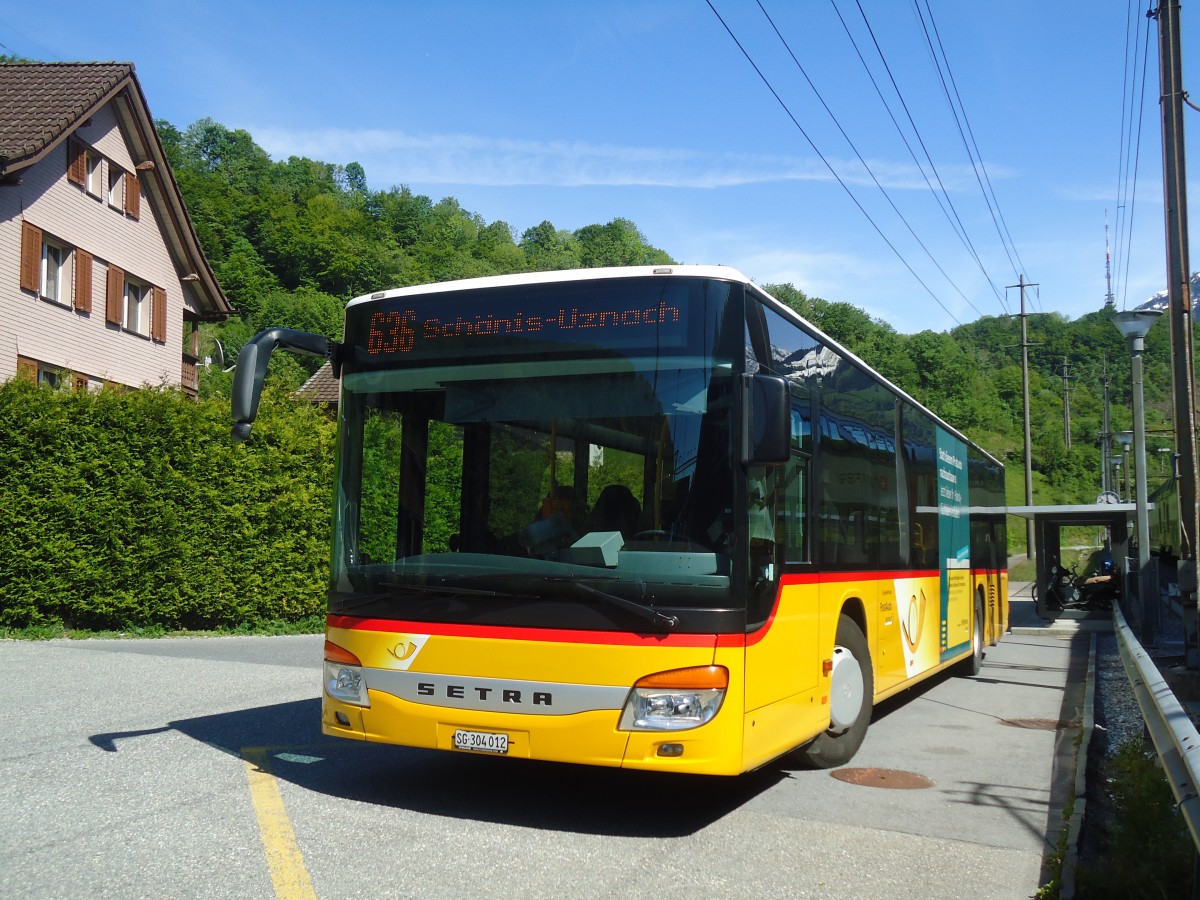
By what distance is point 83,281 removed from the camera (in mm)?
27156

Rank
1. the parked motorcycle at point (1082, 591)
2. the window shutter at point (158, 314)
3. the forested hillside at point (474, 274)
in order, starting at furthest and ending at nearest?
the forested hillside at point (474, 274) < the window shutter at point (158, 314) < the parked motorcycle at point (1082, 591)

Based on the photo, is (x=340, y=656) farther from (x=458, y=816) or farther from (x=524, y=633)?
(x=524, y=633)

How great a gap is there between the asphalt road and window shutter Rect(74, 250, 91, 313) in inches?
744

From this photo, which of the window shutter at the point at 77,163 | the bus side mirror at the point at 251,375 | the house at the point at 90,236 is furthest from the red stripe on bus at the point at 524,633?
the window shutter at the point at 77,163

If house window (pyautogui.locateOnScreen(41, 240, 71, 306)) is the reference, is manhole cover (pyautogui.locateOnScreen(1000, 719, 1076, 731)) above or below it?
below

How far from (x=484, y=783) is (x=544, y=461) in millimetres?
2390

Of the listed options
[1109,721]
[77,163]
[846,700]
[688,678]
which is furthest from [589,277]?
[77,163]

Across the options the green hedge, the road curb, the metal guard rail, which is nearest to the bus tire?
the road curb

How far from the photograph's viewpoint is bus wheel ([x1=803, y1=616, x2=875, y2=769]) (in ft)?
25.2

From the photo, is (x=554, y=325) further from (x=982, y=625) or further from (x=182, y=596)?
(x=182, y=596)

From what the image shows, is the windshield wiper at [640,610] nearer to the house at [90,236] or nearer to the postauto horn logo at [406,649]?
the postauto horn logo at [406,649]

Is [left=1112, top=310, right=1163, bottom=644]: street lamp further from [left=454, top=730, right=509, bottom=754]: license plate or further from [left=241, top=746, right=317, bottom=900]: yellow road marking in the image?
[left=241, top=746, right=317, bottom=900]: yellow road marking

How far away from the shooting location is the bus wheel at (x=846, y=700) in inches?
302

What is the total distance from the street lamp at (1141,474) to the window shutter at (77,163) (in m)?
22.5
